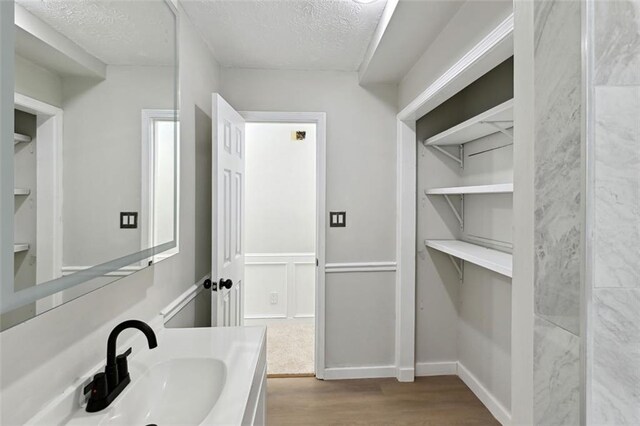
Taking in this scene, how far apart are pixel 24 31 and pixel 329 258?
2.14m

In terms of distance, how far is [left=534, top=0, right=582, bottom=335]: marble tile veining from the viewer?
0.53 meters

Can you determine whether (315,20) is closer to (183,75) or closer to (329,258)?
(183,75)

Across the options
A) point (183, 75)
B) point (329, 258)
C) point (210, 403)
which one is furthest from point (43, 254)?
point (329, 258)

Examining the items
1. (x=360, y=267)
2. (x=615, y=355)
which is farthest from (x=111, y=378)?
(x=360, y=267)

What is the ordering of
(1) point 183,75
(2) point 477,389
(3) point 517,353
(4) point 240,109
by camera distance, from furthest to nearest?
(4) point 240,109, (2) point 477,389, (1) point 183,75, (3) point 517,353

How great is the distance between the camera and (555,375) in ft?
1.90

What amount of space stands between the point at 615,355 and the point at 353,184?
7.00 ft

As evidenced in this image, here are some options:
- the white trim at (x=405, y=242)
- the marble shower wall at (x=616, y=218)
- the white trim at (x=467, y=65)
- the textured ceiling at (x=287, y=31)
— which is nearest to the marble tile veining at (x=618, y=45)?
the marble shower wall at (x=616, y=218)

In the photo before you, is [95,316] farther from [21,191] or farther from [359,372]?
[359,372]

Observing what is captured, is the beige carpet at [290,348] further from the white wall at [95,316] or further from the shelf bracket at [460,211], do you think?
the shelf bracket at [460,211]

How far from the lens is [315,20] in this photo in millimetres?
1890

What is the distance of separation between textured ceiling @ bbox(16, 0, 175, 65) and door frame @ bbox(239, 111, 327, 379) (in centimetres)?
112

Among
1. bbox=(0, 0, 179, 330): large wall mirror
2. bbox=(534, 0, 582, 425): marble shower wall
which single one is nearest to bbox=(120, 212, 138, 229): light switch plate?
bbox=(0, 0, 179, 330): large wall mirror

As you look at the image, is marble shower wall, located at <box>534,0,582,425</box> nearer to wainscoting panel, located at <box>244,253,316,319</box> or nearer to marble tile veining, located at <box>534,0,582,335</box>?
marble tile veining, located at <box>534,0,582,335</box>
